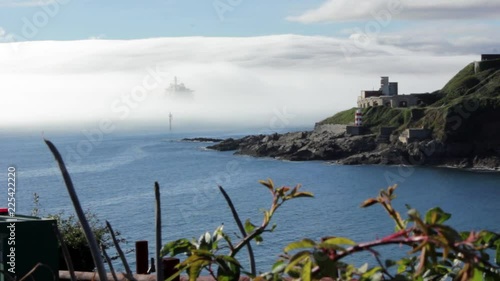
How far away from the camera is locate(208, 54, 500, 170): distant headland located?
76.8 meters

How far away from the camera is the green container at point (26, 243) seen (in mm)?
2916

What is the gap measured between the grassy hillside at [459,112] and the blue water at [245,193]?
22.1ft

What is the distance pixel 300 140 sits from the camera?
295 ft

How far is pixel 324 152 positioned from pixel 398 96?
52.7 ft

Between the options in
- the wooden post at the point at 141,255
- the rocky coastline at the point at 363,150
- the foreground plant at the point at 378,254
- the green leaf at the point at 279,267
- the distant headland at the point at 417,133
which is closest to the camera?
the foreground plant at the point at 378,254

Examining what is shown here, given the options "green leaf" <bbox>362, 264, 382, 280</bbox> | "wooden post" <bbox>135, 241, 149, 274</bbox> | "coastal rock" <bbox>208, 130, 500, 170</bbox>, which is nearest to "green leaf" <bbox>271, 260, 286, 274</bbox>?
"green leaf" <bbox>362, 264, 382, 280</bbox>

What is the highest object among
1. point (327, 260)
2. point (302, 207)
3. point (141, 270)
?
point (327, 260)

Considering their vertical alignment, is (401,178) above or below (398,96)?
below

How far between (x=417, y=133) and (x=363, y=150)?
642cm

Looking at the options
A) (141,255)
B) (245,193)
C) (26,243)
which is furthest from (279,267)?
(245,193)

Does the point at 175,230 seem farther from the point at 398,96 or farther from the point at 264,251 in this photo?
the point at 398,96

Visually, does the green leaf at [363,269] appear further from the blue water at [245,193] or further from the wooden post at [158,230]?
the blue water at [245,193]

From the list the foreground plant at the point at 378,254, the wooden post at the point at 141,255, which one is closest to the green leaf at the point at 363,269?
the foreground plant at the point at 378,254

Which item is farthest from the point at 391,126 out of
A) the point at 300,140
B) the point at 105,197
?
the point at 105,197
